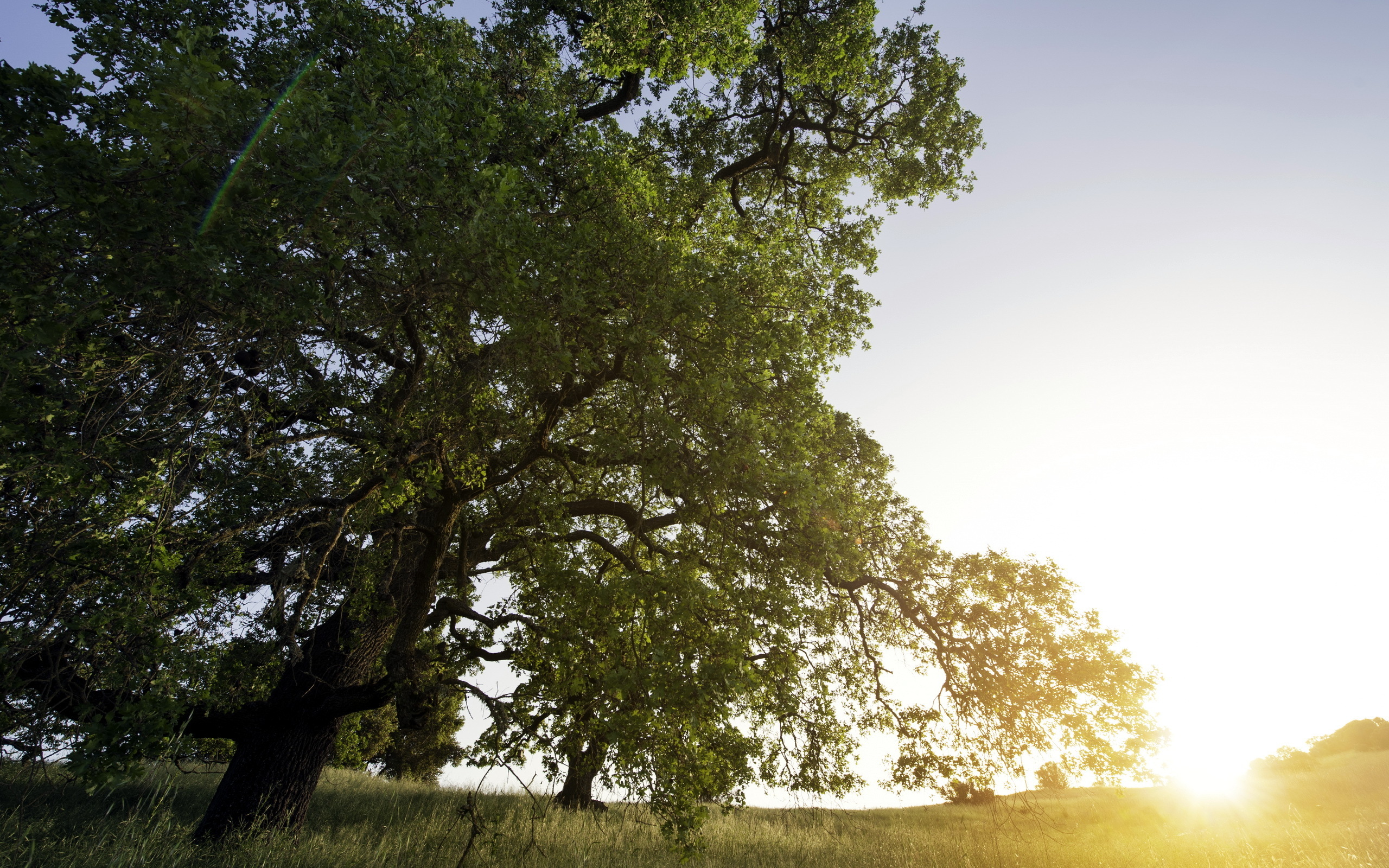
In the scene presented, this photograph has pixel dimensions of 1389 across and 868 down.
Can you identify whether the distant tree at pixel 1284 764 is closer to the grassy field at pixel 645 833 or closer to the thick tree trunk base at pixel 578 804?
the grassy field at pixel 645 833

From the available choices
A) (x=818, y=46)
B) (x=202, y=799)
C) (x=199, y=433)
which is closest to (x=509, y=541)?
(x=199, y=433)

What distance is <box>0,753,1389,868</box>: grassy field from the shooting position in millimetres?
6840

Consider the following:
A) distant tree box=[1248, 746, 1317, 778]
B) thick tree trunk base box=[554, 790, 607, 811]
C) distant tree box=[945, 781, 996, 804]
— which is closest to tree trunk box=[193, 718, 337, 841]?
thick tree trunk base box=[554, 790, 607, 811]

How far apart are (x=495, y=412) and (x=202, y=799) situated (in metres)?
12.4

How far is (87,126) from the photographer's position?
5.87 m

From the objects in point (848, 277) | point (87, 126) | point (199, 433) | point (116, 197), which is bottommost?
point (199, 433)

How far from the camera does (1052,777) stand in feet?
31.6

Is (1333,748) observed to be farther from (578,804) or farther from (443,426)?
(443,426)

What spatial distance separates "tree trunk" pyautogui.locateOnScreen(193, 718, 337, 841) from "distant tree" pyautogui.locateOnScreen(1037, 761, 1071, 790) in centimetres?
1142

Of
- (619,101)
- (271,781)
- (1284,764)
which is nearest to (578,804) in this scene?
(271,781)

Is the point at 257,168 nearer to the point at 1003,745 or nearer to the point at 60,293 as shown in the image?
the point at 60,293

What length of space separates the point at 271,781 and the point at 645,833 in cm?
635

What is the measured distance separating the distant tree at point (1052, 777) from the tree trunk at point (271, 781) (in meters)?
11.4

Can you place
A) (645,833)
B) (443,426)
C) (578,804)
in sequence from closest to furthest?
(443,426) → (645,833) → (578,804)
